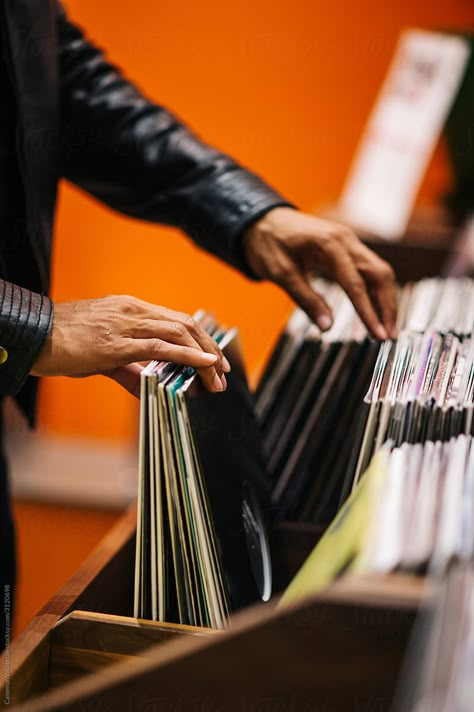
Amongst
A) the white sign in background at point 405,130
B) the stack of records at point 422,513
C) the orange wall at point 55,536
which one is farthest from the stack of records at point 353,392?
the orange wall at point 55,536

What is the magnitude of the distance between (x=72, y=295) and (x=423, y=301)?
246 cm

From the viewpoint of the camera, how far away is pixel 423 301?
1395mm

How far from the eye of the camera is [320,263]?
126 cm

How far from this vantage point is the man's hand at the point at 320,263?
1223 mm

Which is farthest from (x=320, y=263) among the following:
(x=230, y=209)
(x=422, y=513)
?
(x=422, y=513)

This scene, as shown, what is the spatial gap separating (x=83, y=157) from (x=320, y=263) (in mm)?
490

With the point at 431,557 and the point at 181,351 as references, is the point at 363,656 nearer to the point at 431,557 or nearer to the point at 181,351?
the point at 431,557

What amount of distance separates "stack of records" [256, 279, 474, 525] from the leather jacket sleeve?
0.65ft

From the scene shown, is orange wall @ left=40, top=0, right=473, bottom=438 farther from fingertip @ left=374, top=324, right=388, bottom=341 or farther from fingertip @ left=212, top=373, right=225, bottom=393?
fingertip @ left=212, top=373, right=225, bottom=393

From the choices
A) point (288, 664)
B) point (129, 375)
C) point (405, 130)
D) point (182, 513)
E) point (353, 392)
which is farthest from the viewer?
point (405, 130)

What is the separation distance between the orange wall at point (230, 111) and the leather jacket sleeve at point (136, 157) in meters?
2.02

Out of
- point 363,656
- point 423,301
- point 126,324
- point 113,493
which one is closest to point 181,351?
point 126,324

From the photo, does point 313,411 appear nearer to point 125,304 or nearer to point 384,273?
point 384,273

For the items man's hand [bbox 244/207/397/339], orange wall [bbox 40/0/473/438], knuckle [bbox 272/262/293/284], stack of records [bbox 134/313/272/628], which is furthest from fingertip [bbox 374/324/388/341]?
orange wall [bbox 40/0/473/438]
